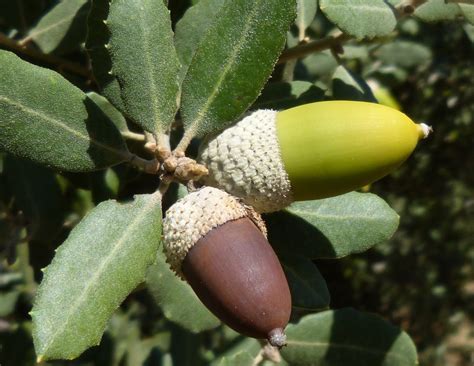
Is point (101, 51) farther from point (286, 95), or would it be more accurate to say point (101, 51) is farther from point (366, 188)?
point (366, 188)

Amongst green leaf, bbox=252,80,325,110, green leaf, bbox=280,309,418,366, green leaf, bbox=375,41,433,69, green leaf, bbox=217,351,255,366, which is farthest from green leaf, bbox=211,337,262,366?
green leaf, bbox=375,41,433,69

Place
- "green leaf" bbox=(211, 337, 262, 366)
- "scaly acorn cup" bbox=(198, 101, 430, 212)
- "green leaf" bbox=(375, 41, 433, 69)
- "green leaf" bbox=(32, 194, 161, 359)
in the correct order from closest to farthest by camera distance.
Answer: "green leaf" bbox=(32, 194, 161, 359), "scaly acorn cup" bbox=(198, 101, 430, 212), "green leaf" bbox=(211, 337, 262, 366), "green leaf" bbox=(375, 41, 433, 69)

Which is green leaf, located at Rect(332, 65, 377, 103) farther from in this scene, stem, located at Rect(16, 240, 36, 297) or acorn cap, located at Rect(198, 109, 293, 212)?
stem, located at Rect(16, 240, 36, 297)

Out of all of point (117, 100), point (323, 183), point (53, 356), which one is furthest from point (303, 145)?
point (53, 356)

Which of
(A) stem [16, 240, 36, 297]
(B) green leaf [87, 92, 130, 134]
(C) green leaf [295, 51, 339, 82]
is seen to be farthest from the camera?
(A) stem [16, 240, 36, 297]

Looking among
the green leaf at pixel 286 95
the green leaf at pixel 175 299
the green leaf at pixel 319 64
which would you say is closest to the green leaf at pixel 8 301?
the green leaf at pixel 175 299

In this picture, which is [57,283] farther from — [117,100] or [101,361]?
[101,361]

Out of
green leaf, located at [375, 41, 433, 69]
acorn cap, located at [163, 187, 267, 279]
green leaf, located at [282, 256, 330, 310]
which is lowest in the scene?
green leaf, located at [375, 41, 433, 69]
